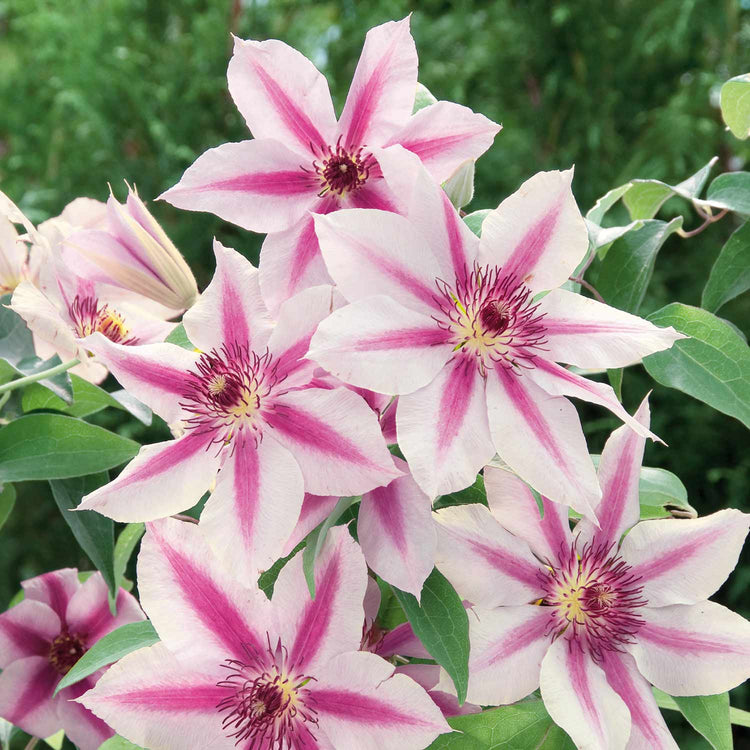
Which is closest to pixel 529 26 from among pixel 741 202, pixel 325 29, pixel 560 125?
pixel 560 125

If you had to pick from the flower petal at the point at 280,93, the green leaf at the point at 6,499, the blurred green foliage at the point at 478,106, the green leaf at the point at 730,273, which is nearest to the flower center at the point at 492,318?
the flower petal at the point at 280,93

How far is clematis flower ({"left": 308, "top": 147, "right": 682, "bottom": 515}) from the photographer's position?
0.33m

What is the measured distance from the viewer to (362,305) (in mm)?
337

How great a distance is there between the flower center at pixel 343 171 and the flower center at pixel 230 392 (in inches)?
3.4

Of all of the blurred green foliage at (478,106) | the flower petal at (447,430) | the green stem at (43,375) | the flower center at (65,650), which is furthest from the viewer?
the blurred green foliage at (478,106)

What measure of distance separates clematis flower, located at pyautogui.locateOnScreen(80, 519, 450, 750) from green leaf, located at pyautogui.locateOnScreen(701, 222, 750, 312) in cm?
29

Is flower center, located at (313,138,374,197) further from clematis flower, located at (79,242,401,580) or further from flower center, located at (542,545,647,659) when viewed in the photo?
flower center, located at (542,545,647,659)

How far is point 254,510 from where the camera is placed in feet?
1.15

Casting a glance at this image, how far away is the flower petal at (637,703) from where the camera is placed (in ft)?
1.26

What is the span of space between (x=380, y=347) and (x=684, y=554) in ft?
0.57

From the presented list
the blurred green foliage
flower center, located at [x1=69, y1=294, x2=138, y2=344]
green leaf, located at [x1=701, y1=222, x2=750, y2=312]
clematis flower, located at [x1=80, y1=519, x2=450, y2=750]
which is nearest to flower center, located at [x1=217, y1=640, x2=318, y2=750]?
clematis flower, located at [x1=80, y1=519, x2=450, y2=750]

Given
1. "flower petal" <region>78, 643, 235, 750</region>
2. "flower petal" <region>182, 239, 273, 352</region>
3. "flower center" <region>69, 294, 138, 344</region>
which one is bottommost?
"flower petal" <region>78, 643, 235, 750</region>

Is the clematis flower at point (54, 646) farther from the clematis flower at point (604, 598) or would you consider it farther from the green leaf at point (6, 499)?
the clematis flower at point (604, 598)

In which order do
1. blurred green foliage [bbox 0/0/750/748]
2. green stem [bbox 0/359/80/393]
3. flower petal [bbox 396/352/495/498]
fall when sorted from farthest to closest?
blurred green foliage [bbox 0/0/750/748], green stem [bbox 0/359/80/393], flower petal [bbox 396/352/495/498]
